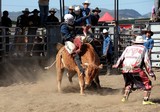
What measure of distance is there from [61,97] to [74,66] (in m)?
0.98

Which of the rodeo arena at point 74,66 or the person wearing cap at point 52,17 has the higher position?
the person wearing cap at point 52,17

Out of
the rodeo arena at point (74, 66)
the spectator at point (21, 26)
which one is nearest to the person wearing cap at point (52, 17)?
the rodeo arena at point (74, 66)

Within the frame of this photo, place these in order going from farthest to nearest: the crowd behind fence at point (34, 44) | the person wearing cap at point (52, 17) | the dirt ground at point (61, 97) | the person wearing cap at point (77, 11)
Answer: the person wearing cap at point (52, 17) → the person wearing cap at point (77, 11) → the crowd behind fence at point (34, 44) → the dirt ground at point (61, 97)

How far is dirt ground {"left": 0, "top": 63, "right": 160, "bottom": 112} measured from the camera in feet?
27.7

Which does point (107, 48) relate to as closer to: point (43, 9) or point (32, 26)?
point (43, 9)

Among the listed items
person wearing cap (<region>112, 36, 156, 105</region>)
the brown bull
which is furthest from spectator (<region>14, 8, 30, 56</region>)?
person wearing cap (<region>112, 36, 156, 105</region>)

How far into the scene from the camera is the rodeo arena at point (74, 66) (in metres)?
8.82

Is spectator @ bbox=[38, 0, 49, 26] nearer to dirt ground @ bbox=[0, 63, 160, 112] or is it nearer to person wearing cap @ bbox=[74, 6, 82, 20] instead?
person wearing cap @ bbox=[74, 6, 82, 20]

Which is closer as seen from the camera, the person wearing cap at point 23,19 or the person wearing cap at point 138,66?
the person wearing cap at point 138,66

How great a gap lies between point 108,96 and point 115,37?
642cm

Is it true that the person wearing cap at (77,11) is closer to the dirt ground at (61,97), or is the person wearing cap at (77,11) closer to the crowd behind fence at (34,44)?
the crowd behind fence at (34,44)

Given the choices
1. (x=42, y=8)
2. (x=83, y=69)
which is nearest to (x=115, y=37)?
(x=42, y=8)

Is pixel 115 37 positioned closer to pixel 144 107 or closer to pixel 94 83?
pixel 94 83

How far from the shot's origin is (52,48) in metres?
15.2
